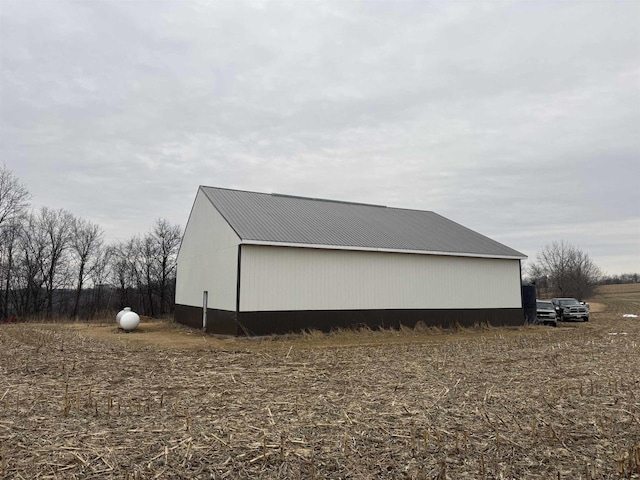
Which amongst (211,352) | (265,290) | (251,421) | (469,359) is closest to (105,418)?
(251,421)

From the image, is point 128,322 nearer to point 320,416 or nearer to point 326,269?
point 326,269

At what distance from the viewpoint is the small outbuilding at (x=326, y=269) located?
60.1 ft

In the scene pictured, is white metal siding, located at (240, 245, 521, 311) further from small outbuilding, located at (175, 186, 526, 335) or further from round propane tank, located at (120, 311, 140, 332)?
round propane tank, located at (120, 311, 140, 332)

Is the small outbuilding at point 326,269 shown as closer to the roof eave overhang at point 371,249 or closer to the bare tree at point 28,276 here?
the roof eave overhang at point 371,249

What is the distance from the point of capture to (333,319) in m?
19.4

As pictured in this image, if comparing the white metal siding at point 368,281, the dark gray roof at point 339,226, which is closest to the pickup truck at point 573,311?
the white metal siding at point 368,281

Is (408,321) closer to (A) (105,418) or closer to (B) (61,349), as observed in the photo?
(B) (61,349)

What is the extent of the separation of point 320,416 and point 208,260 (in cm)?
1601

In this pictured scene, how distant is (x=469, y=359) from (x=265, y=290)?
838 cm

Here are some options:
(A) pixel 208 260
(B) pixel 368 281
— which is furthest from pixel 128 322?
(B) pixel 368 281

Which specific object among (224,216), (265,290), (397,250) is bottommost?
(265,290)

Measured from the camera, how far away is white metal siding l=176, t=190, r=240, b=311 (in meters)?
18.8

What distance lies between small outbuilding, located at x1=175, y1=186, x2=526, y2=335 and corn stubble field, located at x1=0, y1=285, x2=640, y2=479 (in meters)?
5.62

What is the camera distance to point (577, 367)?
35.9ft
